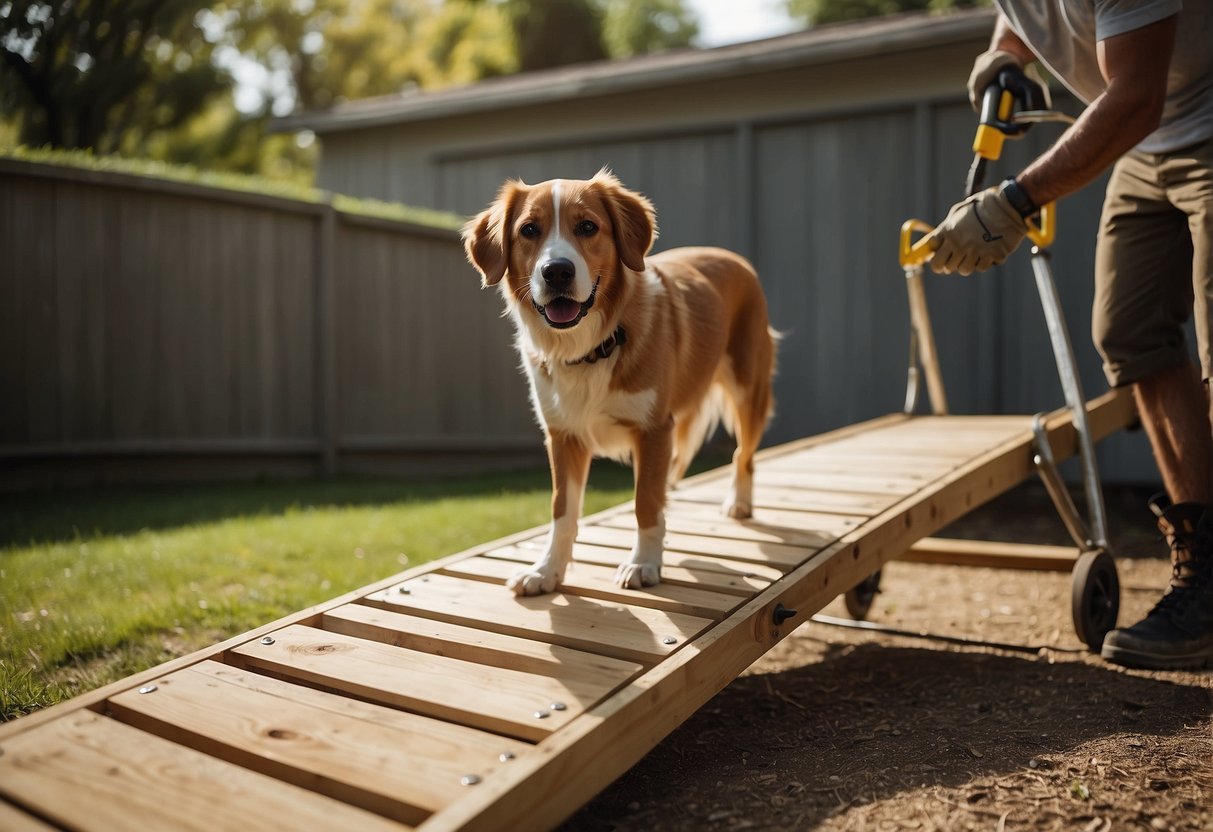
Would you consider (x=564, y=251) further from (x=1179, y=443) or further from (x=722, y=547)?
(x=1179, y=443)

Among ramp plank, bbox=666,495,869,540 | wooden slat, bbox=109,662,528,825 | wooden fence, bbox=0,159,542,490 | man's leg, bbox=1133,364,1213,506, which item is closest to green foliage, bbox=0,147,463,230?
wooden fence, bbox=0,159,542,490

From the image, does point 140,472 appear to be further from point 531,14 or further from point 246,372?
point 531,14

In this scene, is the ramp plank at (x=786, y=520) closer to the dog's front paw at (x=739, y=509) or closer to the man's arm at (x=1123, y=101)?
the dog's front paw at (x=739, y=509)

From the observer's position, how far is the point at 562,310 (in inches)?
109

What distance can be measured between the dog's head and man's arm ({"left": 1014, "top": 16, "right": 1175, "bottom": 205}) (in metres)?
1.40

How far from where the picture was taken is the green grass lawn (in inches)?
129

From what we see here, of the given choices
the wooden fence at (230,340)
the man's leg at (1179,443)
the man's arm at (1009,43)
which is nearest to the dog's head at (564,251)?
the man's leg at (1179,443)

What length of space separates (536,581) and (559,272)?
100cm

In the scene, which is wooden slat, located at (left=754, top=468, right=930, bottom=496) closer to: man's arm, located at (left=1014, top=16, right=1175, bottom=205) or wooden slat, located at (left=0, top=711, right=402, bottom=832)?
man's arm, located at (left=1014, top=16, right=1175, bottom=205)

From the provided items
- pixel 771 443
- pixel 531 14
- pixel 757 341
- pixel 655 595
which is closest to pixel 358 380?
pixel 771 443

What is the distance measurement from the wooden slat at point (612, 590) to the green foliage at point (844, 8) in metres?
17.8

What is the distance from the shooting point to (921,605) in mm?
4859

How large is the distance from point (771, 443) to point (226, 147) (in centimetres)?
2418

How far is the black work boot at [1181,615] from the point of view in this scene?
319 centimetres
